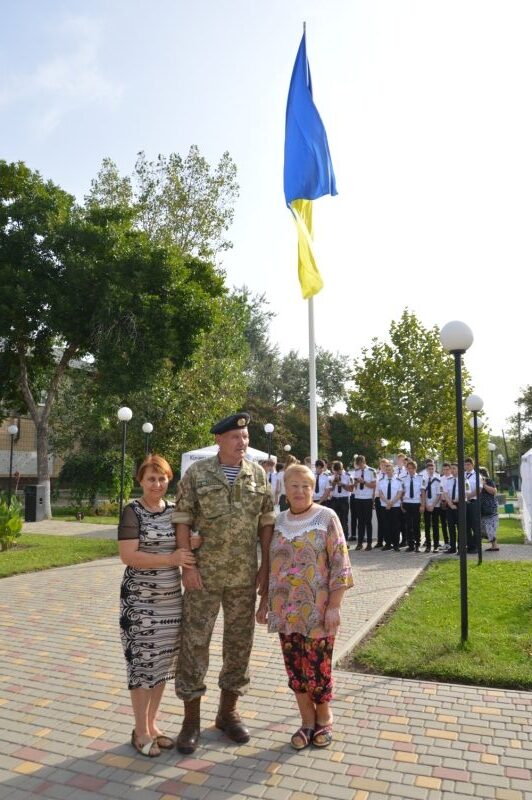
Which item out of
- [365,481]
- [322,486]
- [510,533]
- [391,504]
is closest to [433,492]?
[391,504]

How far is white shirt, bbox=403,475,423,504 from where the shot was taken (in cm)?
1390

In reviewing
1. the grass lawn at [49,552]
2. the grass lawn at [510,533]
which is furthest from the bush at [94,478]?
the grass lawn at [510,533]

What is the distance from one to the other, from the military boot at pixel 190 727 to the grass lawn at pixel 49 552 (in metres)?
7.40

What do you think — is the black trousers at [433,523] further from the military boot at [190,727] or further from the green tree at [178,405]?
the green tree at [178,405]

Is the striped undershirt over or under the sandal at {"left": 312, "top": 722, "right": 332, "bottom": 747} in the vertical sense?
over

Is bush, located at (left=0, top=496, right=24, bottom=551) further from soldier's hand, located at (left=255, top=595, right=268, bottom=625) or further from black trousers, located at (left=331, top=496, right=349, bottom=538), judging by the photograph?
soldier's hand, located at (left=255, top=595, right=268, bottom=625)

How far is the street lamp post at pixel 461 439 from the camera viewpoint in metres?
6.14

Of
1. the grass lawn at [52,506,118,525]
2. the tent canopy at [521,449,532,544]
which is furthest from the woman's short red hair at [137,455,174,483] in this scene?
the grass lawn at [52,506,118,525]

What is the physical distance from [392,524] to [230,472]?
10757 millimetres

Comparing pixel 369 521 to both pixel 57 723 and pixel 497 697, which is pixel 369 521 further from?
pixel 57 723

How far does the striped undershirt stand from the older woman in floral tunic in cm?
33

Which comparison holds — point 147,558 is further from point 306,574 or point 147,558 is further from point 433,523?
point 433,523

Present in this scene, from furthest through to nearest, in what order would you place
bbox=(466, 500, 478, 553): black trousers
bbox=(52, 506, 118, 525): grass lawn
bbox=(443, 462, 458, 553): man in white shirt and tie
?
bbox=(52, 506, 118, 525): grass lawn < bbox=(443, 462, 458, 553): man in white shirt and tie < bbox=(466, 500, 478, 553): black trousers

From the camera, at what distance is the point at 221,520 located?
3971 mm
